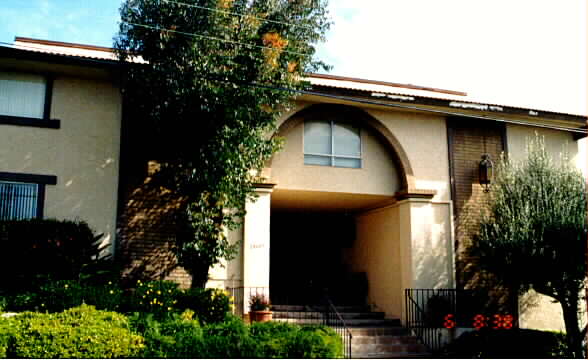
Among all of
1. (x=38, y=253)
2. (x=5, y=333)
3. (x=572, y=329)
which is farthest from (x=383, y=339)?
(x=5, y=333)

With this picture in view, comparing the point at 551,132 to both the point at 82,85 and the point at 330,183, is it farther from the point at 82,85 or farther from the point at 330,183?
the point at 82,85

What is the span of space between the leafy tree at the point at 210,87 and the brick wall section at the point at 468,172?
19.5 feet

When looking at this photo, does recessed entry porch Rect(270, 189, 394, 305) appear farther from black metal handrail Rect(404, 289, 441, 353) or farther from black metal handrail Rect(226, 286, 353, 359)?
black metal handrail Rect(404, 289, 441, 353)

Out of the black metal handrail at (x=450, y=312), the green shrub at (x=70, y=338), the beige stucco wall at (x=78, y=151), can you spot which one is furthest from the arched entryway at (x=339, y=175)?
the green shrub at (x=70, y=338)

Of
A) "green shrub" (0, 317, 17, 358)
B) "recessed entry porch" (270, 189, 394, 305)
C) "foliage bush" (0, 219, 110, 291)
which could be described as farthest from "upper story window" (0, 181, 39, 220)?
"recessed entry porch" (270, 189, 394, 305)

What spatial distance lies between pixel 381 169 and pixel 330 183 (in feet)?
5.43

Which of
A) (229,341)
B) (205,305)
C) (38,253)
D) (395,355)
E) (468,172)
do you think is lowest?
(395,355)

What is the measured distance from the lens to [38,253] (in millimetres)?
12828

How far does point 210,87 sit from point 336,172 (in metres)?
5.16

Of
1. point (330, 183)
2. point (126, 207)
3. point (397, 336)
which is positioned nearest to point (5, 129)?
point (126, 207)

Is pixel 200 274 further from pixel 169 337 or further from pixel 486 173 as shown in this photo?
pixel 486 173

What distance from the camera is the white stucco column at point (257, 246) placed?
49.0 ft

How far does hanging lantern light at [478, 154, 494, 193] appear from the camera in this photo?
17266mm

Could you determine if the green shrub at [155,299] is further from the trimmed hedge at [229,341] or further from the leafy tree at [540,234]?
the leafy tree at [540,234]
